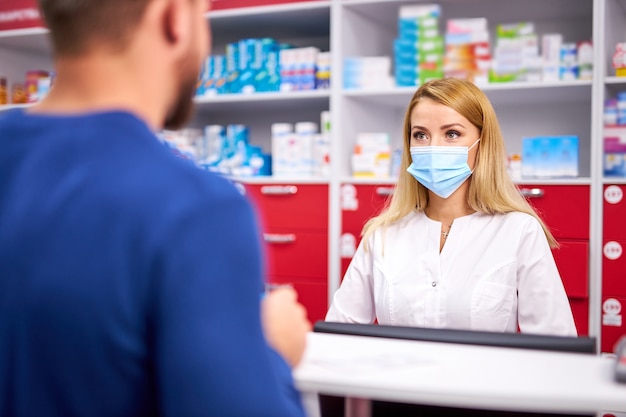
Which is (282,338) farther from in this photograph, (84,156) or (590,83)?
(590,83)

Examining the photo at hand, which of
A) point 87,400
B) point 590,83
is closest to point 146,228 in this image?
point 87,400

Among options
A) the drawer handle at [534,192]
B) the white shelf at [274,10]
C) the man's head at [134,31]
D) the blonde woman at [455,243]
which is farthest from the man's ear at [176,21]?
the white shelf at [274,10]

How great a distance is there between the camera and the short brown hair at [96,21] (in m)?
0.63

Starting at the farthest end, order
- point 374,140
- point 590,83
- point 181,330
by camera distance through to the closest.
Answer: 1. point 374,140
2. point 590,83
3. point 181,330

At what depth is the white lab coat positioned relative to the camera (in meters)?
2.07

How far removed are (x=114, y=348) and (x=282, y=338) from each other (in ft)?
0.66

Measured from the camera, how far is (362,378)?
0.96 m

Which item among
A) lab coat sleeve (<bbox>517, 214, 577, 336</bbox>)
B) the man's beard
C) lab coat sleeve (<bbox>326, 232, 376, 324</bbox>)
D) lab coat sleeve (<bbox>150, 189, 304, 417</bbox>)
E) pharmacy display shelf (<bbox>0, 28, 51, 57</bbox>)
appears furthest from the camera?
pharmacy display shelf (<bbox>0, 28, 51, 57</bbox>)

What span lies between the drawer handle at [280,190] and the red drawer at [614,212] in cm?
148

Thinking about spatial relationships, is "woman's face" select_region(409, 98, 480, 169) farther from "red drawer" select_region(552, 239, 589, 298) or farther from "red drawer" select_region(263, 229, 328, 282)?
"red drawer" select_region(263, 229, 328, 282)

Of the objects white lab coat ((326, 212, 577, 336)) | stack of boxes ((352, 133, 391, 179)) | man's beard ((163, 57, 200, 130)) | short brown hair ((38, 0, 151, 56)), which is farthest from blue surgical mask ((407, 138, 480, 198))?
short brown hair ((38, 0, 151, 56))

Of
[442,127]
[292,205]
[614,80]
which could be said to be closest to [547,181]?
[614,80]

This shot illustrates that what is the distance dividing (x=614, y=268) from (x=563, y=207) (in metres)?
0.34

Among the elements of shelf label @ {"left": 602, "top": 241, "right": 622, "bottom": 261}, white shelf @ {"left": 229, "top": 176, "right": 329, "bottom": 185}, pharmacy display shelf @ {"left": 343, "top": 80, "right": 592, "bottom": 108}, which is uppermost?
pharmacy display shelf @ {"left": 343, "top": 80, "right": 592, "bottom": 108}
